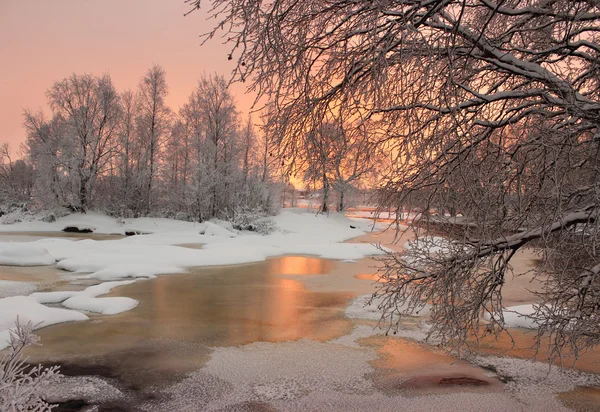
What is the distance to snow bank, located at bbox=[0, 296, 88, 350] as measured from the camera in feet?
27.0

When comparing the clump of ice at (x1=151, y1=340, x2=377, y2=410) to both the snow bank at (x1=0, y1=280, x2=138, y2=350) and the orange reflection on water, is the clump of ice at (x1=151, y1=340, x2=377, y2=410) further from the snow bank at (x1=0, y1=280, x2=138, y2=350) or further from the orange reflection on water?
the orange reflection on water

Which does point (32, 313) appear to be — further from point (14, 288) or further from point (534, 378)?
point (534, 378)

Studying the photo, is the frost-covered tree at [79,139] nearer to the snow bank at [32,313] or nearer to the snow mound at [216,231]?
the snow mound at [216,231]

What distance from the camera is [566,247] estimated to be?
623cm

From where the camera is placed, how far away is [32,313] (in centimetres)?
870

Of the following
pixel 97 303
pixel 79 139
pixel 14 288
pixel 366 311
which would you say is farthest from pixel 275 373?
pixel 79 139

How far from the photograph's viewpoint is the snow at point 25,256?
595 inches

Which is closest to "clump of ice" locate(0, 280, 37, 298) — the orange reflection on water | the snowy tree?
the orange reflection on water

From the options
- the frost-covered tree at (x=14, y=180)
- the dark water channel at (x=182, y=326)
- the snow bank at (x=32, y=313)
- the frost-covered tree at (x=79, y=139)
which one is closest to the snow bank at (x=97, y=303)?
the dark water channel at (x=182, y=326)

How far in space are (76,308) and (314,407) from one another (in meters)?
6.56

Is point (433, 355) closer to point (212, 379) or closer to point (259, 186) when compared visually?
point (212, 379)

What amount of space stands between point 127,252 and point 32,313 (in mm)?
8512

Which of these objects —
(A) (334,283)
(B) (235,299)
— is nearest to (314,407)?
(B) (235,299)

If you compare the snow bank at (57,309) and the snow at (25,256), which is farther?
the snow at (25,256)
